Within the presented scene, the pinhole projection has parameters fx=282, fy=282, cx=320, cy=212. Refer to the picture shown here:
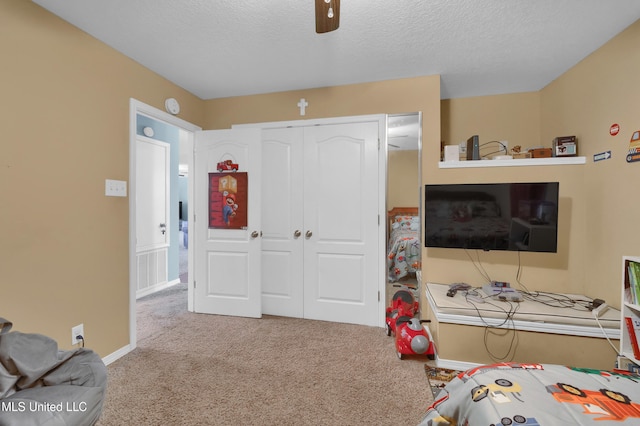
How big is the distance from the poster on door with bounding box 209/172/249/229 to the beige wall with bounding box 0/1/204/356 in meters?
0.91

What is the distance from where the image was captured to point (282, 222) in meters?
3.19

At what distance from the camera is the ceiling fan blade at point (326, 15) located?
4.06ft

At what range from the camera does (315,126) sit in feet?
10.1

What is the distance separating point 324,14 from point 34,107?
6.30ft

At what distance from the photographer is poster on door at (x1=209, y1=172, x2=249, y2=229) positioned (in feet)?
10.3

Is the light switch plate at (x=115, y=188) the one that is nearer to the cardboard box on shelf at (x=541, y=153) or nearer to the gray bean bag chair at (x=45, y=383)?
the gray bean bag chair at (x=45, y=383)

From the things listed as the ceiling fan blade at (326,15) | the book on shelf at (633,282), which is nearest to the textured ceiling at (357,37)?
the ceiling fan blade at (326,15)

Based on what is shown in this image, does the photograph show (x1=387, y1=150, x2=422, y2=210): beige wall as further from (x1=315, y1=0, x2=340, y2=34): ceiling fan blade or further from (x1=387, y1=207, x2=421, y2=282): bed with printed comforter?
(x1=315, y1=0, x2=340, y2=34): ceiling fan blade

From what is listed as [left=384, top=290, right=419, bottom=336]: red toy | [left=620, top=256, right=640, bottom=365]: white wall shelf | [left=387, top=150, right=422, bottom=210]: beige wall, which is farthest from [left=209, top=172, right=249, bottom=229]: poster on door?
[left=620, top=256, right=640, bottom=365]: white wall shelf

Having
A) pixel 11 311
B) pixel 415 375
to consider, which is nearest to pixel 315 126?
pixel 415 375

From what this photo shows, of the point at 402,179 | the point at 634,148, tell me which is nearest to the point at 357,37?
the point at 402,179

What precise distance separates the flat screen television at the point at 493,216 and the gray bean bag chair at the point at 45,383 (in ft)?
8.29

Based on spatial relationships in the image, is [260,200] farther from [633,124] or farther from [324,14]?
[633,124]

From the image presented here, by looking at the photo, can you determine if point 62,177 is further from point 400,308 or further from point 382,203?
point 400,308
